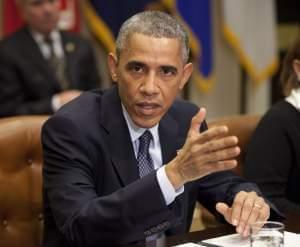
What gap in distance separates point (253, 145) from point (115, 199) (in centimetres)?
99

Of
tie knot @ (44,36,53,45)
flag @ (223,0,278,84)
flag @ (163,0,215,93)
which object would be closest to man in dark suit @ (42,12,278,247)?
tie knot @ (44,36,53,45)

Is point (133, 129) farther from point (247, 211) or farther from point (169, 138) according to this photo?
point (247, 211)

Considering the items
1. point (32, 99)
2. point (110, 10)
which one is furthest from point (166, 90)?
point (110, 10)

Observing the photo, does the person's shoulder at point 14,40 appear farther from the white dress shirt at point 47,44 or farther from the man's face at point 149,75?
the man's face at point 149,75

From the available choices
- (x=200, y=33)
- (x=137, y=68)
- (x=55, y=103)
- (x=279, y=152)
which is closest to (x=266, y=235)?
(x=137, y=68)

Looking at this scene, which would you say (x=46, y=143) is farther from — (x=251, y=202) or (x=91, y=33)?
(x=91, y=33)

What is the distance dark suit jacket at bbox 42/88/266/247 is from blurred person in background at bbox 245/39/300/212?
0.33 meters

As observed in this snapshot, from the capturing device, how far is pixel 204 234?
204 centimetres

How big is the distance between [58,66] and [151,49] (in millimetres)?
2394

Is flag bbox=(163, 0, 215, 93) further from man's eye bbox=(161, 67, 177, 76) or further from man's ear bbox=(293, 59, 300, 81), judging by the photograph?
man's eye bbox=(161, 67, 177, 76)

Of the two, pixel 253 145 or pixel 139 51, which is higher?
pixel 139 51

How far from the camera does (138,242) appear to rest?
1.96m

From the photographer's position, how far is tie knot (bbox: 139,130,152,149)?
2.26 meters

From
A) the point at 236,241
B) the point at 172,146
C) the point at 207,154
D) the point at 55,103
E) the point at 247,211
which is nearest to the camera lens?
the point at 207,154
